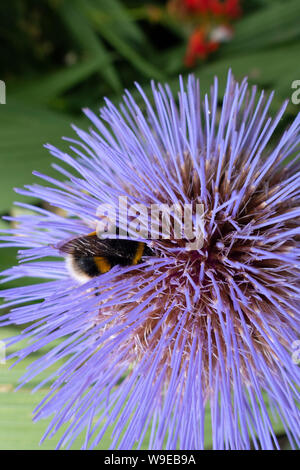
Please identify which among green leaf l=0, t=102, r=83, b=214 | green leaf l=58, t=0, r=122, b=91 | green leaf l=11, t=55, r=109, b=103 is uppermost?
green leaf l=58, t=0, r=122, b=91

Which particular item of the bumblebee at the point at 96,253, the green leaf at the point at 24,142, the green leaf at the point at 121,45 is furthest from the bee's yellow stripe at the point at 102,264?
the green leaf at the point at 121,45

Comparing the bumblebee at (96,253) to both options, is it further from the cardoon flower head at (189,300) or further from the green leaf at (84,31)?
the green leaf at (84,31)

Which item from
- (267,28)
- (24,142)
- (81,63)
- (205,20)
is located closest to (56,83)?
(81,63)

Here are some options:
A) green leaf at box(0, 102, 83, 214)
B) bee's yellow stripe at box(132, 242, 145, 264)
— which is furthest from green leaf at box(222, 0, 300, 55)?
bee's yellow stripe at box(132, 242, 145, 264)

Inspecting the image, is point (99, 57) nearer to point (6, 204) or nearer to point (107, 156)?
point (6, 204)

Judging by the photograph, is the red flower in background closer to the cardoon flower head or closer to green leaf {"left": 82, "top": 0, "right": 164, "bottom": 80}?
green leaf {"left": 82, "top": 0, "right": 164, "bottom": 80}
